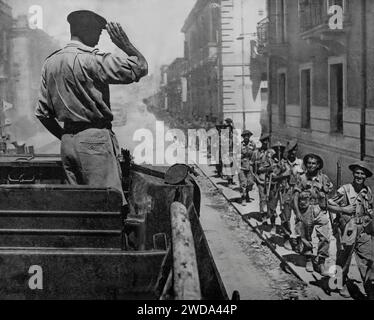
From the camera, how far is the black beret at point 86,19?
3.82 meters

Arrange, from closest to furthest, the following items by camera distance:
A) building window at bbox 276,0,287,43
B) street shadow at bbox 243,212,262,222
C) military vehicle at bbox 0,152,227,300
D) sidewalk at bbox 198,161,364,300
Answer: military vehicle at bbox 0,152,227,300
sidewalk at bbox 198,161,364,300
street shadow at bbox 243,212,262,222
building window at bbox 276,0,287,43

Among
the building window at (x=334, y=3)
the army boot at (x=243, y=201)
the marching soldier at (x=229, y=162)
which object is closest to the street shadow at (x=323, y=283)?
the army boot at (x=243, y=201)

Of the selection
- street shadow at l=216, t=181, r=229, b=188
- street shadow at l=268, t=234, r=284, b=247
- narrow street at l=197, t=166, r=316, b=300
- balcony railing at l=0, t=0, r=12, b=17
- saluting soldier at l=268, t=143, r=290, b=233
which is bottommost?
narrow street at l=197, t=166, r=316, b=300

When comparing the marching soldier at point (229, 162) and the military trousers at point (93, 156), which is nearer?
the military trousers at point (93, 156)

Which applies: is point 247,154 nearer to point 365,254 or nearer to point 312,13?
point 312,13

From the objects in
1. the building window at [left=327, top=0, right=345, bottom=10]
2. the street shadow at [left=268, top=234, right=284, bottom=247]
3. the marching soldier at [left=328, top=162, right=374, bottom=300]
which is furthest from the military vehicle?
the building window at [left=327, top=0, right=345, bottom=10]

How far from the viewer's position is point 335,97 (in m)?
15.0

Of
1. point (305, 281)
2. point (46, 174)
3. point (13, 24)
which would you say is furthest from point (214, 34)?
point (46, 174)

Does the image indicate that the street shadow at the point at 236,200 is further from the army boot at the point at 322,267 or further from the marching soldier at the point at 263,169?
the army boot at the point at 322,267

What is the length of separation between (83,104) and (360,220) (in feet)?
12.6

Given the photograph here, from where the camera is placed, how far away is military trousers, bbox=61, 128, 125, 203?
3688 mm

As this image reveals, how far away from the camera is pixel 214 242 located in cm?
977

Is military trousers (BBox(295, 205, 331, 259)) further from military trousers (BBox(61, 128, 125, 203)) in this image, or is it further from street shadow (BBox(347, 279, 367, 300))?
military trousers (BBox(61, 128, 125, 203))

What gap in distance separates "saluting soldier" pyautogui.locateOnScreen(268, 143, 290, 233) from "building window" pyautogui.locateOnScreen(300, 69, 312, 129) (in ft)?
25.4
